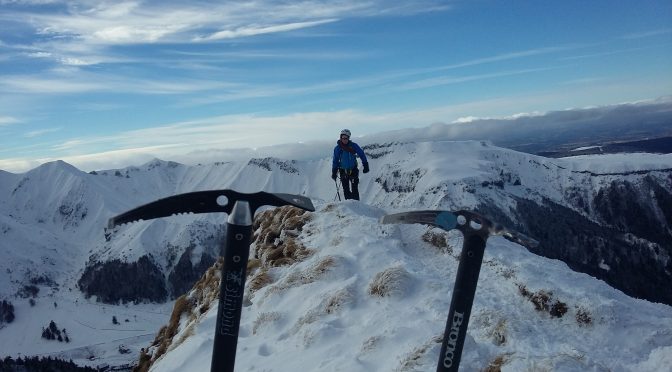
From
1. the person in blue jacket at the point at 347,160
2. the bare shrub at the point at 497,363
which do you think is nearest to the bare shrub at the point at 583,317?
the bare shrub at the point at 497,363

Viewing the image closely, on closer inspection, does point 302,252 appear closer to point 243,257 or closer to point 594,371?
point 594,371

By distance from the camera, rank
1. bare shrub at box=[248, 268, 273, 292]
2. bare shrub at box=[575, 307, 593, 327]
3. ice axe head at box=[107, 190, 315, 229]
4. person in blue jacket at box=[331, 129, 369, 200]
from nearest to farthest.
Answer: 1. ice axe head at box=[107, 190, 315, 229]
2. bare shrub at box=[575, 307, 593, 327]
3. bare shrub at box=[248, 268, 273, 292]
4. person in blue jacket at box=[331, 129, 369, 200]

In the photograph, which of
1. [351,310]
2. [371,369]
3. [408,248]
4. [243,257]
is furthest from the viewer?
[408,248]

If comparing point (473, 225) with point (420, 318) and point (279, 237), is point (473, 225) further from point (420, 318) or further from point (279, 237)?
point (279, 237)

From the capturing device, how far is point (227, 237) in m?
5.69

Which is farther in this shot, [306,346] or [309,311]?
[309,311]

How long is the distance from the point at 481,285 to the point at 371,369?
7.42 meters

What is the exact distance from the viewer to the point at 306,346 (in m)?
15.0

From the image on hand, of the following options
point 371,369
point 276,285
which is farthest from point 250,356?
point 276,285

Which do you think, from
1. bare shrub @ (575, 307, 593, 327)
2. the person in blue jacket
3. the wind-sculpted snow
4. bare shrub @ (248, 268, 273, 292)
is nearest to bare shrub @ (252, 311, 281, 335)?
the wind-sculpted snow

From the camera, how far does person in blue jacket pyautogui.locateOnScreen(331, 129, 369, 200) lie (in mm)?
27000

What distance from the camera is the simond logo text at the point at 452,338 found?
617 cm

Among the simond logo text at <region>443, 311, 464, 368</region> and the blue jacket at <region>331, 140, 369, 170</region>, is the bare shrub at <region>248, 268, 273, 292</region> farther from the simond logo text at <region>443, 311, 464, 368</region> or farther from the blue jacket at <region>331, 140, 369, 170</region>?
the simond logo text at <region>443, 311, 464, 368</region>

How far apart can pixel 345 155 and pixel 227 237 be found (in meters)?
23.1
